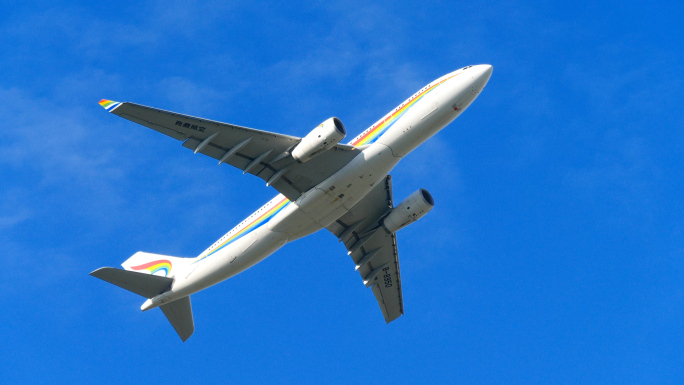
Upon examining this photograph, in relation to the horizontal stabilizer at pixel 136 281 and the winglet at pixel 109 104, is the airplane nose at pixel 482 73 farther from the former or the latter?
the horizontal stabilizer at pixel 136 281

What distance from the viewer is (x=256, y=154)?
40406mm

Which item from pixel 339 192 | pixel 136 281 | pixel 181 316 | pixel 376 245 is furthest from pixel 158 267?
pixel 376 245

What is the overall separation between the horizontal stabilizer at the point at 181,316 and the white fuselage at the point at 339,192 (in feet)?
7.91

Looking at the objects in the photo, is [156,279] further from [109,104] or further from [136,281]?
[109,104]

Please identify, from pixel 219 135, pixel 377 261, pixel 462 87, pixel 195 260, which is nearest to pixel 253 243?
pixel 195 260

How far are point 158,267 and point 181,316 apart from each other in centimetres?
345

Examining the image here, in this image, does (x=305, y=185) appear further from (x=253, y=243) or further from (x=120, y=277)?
(x=120, y=277)

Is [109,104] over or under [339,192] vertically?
over

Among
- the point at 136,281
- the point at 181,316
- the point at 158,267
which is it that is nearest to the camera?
the point at 136,281

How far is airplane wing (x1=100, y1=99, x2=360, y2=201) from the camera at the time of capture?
38.2m

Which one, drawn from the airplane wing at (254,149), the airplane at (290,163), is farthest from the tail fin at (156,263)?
the airplane wing at (254,149)

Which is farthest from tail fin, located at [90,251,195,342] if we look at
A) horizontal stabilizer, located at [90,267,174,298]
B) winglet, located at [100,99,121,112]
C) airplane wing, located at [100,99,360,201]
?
winglet, located at [100,99,121,112]

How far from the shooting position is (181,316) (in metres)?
46.1

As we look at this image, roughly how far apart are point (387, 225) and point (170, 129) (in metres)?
15.5
